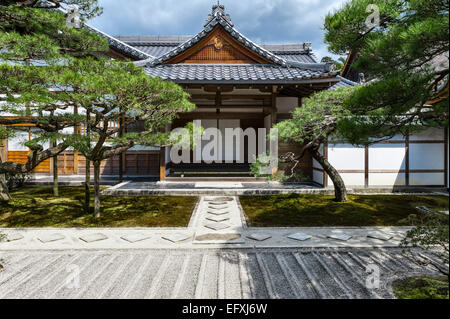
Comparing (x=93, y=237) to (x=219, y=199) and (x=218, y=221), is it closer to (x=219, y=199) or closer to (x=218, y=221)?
(x=218, y=221)

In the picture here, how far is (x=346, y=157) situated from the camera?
355 inches

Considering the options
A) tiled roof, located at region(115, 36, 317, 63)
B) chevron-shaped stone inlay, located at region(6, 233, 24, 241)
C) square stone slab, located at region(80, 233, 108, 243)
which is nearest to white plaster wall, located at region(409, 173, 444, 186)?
square stone slab, located at region(80, 233, 108, 243)

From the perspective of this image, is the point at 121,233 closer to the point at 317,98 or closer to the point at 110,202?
the point at 110,202

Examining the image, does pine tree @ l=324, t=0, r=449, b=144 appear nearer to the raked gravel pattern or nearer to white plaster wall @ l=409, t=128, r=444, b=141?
the raked gravel pattern

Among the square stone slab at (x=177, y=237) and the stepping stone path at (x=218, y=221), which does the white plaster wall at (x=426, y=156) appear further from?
the square stone slab at (x=177, y=237)

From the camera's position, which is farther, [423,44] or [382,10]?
[382,10]

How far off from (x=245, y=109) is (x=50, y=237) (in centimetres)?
843

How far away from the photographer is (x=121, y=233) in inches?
191

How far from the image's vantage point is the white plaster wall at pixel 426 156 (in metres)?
9.00

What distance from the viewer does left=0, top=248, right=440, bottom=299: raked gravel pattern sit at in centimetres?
287

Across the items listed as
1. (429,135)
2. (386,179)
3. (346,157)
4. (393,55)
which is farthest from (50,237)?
(429,135)

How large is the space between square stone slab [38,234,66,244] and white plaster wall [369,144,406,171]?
9.47 meters

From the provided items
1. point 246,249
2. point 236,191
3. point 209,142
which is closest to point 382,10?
point 246,249
